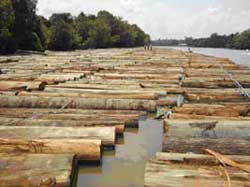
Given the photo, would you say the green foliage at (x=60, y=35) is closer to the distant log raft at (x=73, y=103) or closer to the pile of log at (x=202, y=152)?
the distant log raft at (x=73, y=103)

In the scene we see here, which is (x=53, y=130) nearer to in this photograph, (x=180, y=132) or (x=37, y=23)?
(x=180, y=132)

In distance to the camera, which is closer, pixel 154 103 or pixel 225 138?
pixel 225 138

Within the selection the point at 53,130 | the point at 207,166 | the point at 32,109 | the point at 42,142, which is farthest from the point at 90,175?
the point at 32,109

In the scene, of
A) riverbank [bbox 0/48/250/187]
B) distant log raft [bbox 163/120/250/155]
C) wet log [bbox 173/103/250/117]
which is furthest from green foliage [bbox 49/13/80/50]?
distant log raft [bbox 163/120/250/155]

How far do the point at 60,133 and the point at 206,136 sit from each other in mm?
1714

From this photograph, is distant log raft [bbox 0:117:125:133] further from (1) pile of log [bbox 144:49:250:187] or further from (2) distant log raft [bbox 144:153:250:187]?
(2) distant log raft [bbox 144:153:250:187]

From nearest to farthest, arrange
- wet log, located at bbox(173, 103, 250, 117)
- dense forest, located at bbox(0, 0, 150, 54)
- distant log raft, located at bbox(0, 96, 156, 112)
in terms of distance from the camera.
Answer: wet log, located at bbox(173, 103, 250, 117)
distant log raft, located at bbox(0, 96, 156, 112)
dense forest, located at bbox(0, 0, 150, 54)

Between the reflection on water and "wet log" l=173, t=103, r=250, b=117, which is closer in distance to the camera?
the reflection on water

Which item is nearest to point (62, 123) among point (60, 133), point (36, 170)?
point (60, 133)

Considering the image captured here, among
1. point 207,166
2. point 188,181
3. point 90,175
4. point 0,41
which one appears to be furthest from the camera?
point 0,41

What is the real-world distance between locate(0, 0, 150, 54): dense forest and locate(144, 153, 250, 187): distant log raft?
85.4ft

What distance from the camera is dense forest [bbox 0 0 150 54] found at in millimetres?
28547

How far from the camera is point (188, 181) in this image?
3105 millimetres

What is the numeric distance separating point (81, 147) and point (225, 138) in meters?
1.64
